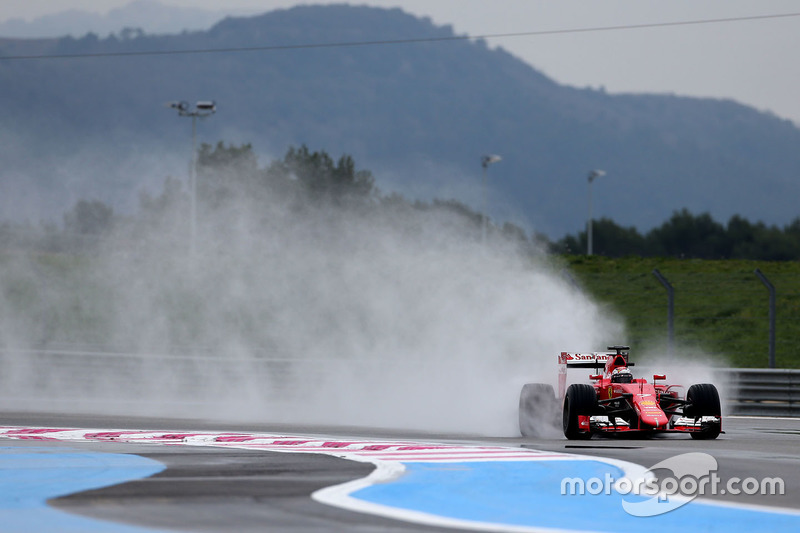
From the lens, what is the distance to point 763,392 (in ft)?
63.9

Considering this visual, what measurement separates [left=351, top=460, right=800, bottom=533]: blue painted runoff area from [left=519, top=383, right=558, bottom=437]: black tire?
177 inches

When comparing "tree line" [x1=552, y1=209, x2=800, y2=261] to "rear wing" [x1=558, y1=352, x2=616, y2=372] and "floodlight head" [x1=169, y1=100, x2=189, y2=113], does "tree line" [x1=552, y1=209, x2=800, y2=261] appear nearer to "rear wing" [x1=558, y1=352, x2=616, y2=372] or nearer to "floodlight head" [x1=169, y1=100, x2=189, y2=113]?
"floodlight head" [x1=169, y1=100, x2=189, y2=113]

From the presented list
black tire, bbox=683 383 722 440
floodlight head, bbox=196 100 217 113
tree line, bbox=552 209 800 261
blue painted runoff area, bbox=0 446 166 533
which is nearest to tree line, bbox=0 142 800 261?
tree line, bbox=552 209 800 261

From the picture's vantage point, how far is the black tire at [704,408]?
1359cm

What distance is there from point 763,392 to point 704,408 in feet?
21.0

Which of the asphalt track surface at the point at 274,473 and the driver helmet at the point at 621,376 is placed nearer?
the asphalt track surface at the point at 274,473

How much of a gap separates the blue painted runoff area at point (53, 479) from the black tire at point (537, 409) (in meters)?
5.47

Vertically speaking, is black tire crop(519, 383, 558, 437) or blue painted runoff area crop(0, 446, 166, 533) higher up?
black tire crop(519, 383, 558, 437)

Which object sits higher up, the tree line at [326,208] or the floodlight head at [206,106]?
the floodlight head at [206,106]

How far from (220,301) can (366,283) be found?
12.9ft

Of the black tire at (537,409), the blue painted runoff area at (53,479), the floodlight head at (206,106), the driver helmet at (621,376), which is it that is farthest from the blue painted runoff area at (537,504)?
the floodlight head at (206,106)

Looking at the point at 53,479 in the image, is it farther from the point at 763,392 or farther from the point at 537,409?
the point at 763,392

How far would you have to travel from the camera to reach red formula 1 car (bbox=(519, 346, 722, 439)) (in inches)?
526

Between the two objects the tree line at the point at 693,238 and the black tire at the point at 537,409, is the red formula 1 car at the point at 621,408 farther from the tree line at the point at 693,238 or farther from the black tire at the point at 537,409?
the tree line at the point at 693,238
